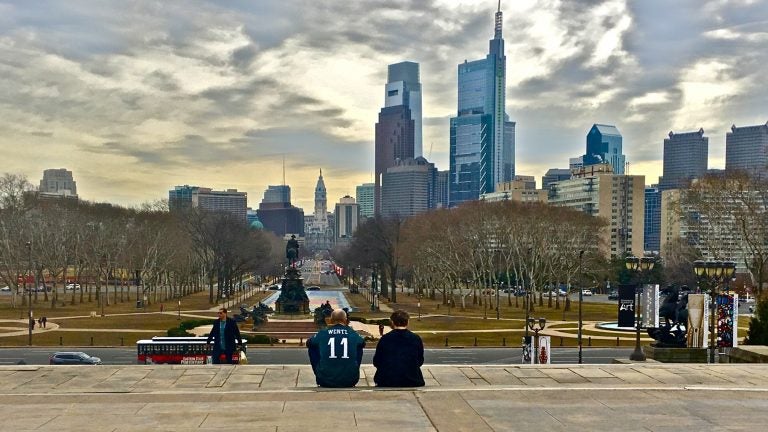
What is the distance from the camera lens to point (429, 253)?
94.0 m

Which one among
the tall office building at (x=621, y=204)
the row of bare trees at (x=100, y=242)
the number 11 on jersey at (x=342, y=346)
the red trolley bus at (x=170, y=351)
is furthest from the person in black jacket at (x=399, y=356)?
the tall office building at (x=621, y=204)

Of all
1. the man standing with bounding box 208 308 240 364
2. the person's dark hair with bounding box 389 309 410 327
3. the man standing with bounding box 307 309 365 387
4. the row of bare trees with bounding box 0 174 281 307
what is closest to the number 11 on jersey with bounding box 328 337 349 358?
the man standing with bounding box 307 309 365 387

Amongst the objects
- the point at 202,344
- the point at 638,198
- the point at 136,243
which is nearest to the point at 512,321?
the point at 202,344

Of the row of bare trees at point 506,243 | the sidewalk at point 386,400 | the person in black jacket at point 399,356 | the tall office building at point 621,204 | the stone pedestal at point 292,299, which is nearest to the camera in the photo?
the sidewalk at point 386,400

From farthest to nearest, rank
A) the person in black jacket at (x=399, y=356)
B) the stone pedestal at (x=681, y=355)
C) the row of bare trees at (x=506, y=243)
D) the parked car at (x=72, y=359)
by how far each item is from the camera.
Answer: the row of bare trees at (x=506, y=243)
the parked car at (x=72, y=359)
the stone pedestal at (x=681, y=355)
the person in black jacket at (x=399, y=356)

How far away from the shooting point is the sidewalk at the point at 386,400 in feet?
34.8

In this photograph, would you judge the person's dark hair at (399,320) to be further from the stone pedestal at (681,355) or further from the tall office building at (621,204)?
the tall office building at (621,204)

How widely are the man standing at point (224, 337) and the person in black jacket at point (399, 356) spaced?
600 centimetres

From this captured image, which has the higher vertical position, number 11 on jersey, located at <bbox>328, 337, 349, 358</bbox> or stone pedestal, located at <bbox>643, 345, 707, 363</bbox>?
number 11 on jersey, located at <bbox>328, 337, 349, 358</bbox>

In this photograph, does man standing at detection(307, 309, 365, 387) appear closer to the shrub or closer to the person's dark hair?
the person's dark hair

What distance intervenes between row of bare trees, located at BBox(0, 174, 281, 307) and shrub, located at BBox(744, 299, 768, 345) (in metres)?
73.3

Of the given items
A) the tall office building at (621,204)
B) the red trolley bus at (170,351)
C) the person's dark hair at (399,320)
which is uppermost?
the tall office building at (621,204)

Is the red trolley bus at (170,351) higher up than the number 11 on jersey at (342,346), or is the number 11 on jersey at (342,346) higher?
the number 11 on jersey at (342,346)

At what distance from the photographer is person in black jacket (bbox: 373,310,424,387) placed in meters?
12.3
